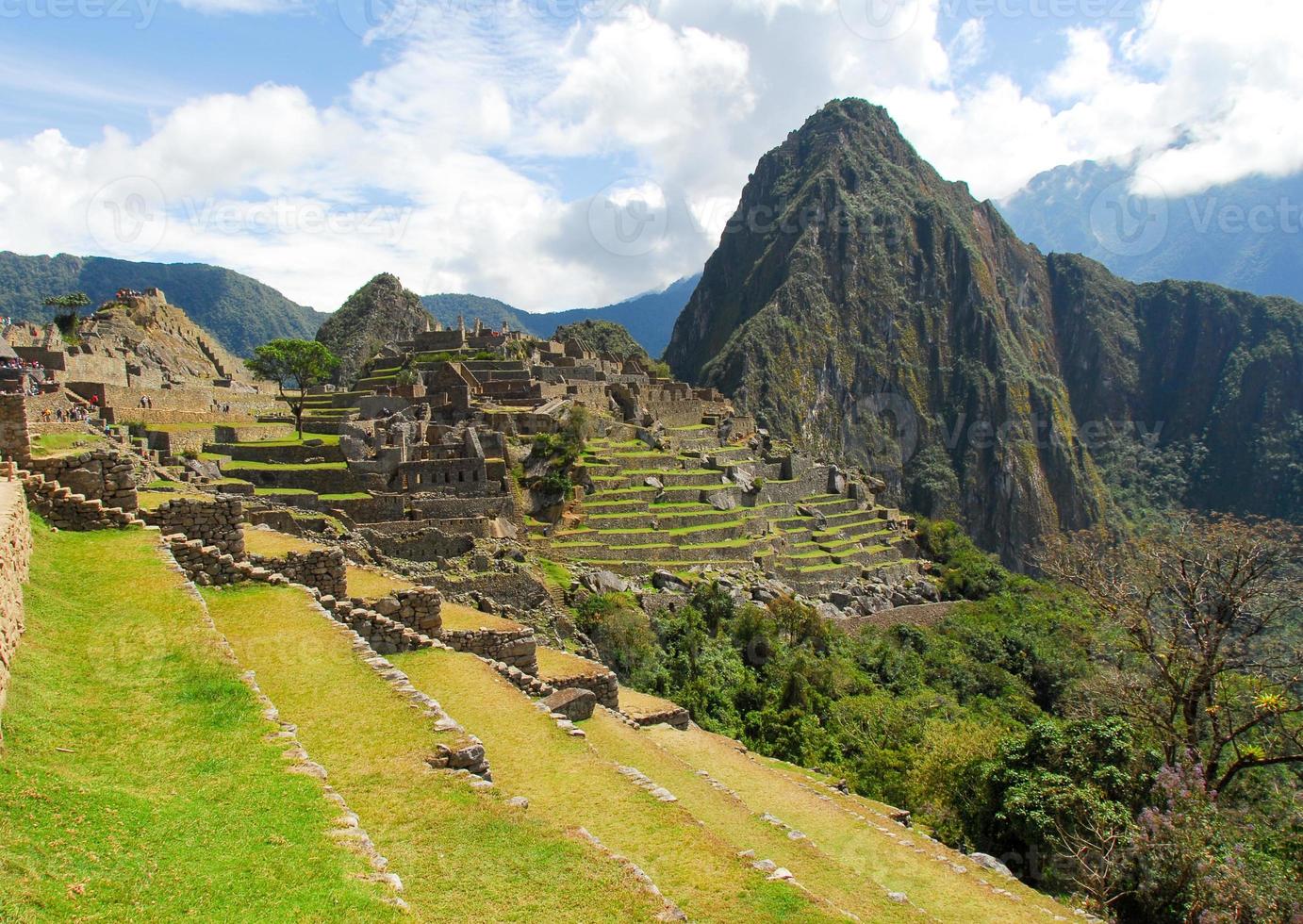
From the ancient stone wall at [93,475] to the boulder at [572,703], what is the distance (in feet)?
19.9

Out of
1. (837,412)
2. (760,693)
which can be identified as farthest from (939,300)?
(760,693)

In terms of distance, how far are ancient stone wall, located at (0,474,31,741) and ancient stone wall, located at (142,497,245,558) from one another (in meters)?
1.66

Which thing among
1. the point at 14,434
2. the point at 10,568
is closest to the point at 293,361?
the point at 14,434

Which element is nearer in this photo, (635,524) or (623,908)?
(623,908)

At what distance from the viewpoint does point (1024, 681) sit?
42312 mm

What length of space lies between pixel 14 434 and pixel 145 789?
7849 mm

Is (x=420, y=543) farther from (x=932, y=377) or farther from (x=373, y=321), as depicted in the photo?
(x=932, y=377)

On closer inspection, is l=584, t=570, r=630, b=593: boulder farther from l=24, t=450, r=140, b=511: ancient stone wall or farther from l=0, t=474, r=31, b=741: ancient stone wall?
l=0, t=474, r=31, b=741: ancient stone wall

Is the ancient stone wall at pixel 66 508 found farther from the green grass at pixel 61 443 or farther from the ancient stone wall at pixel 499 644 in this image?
the ancient stone wall at pixel 499 644

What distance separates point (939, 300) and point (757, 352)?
204 feet

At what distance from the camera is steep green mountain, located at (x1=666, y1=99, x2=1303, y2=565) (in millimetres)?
159875

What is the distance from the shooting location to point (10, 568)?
7.14 meters

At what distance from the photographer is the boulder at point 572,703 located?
446 inches

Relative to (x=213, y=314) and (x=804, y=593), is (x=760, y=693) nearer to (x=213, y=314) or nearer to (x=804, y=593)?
(x=804, y=593)
